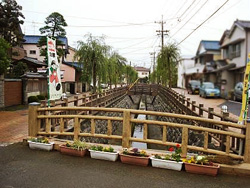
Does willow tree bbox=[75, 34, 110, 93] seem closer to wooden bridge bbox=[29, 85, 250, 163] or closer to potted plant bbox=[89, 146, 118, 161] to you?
wooden bridge bbox=[29, 85, 250, 163]

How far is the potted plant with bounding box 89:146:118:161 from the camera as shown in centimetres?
560

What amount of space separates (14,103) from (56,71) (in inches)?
491

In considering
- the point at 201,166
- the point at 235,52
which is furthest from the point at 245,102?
the point at 235,52

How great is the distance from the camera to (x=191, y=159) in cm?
519

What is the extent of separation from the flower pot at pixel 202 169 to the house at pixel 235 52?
854 inches

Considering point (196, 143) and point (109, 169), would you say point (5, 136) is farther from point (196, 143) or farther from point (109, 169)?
point (196, 143)

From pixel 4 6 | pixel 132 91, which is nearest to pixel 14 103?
pixel 4 6

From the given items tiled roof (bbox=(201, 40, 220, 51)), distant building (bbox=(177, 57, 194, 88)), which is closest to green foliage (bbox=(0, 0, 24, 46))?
tiled roof (bbox=(201, 40, 220, 51))

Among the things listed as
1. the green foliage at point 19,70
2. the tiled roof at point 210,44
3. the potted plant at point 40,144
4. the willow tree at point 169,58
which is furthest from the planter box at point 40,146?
the tiled roof at point 210,44

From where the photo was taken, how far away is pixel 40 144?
20.9 ft

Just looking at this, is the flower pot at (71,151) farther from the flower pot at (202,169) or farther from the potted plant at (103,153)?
the flower pot at (202,169)

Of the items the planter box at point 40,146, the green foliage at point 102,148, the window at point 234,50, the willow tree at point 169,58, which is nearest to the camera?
the green foliage at point 102,148

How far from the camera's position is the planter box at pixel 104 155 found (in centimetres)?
559

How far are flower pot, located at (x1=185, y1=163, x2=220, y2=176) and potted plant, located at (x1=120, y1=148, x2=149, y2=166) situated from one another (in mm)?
946
